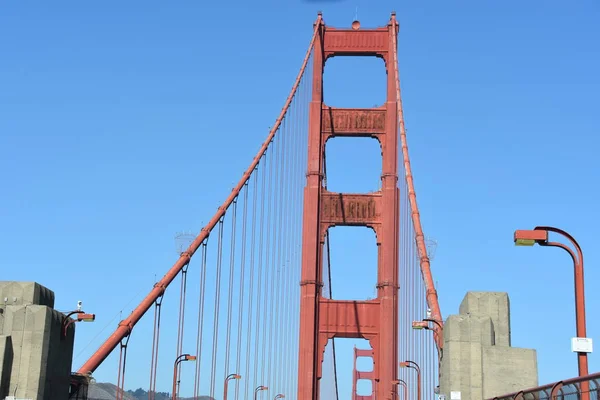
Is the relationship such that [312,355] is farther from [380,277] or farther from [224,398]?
[224,398]

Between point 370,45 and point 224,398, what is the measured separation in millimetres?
21570

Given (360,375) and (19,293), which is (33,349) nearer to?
(19,293)

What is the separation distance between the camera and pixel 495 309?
31938mm

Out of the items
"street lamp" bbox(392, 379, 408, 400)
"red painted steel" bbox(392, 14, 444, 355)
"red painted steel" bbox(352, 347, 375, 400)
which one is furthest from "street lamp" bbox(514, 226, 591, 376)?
"red painted steel" bbox(352, 347, 375, 400)

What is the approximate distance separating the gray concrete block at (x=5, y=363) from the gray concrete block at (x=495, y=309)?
13622mm

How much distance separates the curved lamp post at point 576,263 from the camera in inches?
667

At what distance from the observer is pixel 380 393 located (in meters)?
47.4

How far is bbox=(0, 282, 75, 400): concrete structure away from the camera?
25781 mm

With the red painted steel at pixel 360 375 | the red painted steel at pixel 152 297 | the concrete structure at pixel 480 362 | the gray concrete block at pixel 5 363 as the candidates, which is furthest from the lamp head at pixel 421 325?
the red painted steel at pixel 360 375

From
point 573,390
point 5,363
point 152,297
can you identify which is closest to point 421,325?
point 152,297

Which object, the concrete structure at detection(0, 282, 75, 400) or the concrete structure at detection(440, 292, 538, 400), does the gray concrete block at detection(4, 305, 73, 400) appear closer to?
the concrete structure at detection(0, 282, 75, 400)

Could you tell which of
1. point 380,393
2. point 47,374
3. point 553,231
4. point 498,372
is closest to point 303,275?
point 380,393

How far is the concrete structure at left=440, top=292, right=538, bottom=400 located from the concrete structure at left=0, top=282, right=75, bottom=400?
11312mm

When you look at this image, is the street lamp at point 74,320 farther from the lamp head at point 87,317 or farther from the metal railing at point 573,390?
the metal railing at point 573,390
